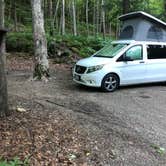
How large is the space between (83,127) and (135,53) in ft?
20.9

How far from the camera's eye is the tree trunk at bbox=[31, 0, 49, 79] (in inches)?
543

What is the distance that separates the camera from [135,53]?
46.0 ft

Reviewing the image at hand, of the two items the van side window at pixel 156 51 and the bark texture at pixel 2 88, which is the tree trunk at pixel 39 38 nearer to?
the van side window at pixel 156 51

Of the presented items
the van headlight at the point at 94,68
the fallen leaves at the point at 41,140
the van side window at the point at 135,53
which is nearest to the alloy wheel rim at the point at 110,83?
the van headlight at the point at 94,68

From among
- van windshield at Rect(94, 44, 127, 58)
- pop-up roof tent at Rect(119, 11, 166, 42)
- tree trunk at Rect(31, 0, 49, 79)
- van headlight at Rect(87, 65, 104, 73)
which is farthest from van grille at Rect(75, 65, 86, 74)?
pop-up roof tent at Rect(119, 11, 166, 42)

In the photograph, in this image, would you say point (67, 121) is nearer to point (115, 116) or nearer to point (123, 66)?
point (115, 116)

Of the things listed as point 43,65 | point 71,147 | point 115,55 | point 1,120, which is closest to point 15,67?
point 43,65

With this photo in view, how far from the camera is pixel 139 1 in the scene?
2570 centimetres

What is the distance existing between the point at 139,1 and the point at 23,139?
20.3 m

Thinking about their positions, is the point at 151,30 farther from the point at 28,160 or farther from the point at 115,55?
Result: the point at 28,160

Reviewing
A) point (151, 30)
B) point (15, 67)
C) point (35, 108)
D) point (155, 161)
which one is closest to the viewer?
point (155, 161)

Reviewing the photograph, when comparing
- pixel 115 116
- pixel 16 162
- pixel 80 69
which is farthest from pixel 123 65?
pixel 16 162

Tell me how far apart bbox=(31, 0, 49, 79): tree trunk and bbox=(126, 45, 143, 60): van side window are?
3.02 m

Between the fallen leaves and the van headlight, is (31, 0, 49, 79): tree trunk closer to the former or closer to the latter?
the van headlight
